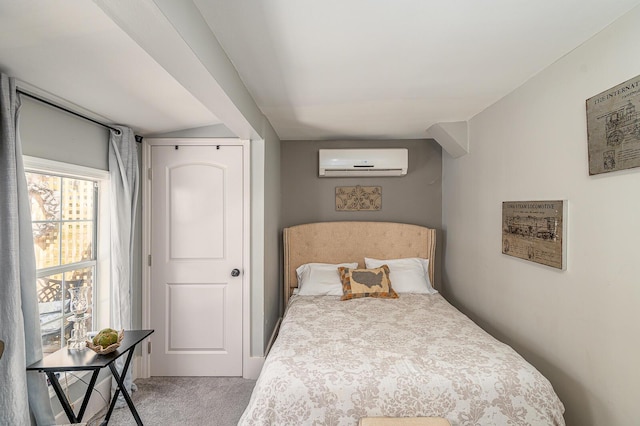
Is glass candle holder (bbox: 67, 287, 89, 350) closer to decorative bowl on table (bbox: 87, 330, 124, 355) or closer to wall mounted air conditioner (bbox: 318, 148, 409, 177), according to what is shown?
decorative bowl on table (bbox: 87, 330, 124, 355)

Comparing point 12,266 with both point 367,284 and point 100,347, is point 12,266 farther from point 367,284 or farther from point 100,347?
point 367,284

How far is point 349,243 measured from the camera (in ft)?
12.8

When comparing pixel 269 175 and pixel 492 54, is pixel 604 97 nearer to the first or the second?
pixel 492 54

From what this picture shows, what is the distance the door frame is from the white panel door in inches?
1.6

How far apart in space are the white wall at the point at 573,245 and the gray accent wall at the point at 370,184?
1.10 meters

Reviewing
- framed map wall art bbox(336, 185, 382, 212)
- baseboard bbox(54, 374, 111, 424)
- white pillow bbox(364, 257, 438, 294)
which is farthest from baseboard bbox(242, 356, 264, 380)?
framed map wall art bbox(336, 185, 382, 212)

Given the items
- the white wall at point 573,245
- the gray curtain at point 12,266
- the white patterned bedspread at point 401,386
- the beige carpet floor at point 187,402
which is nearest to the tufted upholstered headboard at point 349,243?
the white wall at point 573,245

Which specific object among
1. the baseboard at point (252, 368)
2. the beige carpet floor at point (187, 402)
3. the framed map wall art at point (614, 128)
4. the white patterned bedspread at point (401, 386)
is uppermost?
the framed map wall art at point (614, 128)

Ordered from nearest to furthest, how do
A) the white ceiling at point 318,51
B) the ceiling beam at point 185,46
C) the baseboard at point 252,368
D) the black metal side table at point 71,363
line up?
the ceiling beam at point 185,46, the white ceiling at point 318,51, the black metal side table at point 71,363, the baseboard at point 252,368

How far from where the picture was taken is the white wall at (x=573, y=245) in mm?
1582

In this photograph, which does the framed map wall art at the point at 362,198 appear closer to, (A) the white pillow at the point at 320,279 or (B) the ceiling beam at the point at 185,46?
(A) the white pillow at the point at 320,279

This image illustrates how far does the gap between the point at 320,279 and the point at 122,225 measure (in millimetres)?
1813

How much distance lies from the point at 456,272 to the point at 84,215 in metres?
3.35

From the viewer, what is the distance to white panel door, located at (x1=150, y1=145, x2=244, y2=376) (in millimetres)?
3092
